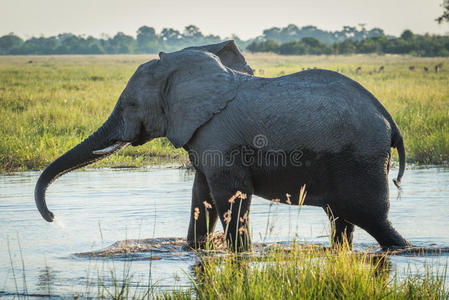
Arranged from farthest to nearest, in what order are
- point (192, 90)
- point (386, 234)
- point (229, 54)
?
point (229, 54) → point (192, 90) → point (386, 234)

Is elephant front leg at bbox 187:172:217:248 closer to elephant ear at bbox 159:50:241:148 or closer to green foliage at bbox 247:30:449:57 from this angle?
elephant ear at bbox 159:50:241:148

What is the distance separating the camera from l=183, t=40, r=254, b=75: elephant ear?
5.85 m

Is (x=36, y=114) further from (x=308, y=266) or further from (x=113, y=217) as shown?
(x=308, y=266)

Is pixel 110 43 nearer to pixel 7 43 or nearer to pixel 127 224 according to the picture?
pixel 7 43

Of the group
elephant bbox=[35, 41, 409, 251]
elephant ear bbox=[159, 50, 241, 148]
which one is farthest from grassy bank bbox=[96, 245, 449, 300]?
elephant ear bbox=[159, 50, 241, 148]

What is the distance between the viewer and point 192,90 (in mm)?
5367

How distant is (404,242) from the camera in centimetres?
526

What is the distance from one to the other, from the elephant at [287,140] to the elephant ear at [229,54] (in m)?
0.36

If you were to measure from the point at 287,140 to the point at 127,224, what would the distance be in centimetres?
214

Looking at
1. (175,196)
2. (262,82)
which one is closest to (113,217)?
(175,196)

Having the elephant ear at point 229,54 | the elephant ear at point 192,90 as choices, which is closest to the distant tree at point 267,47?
the elephant ear at point 229,54

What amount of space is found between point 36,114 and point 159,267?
8.18 m

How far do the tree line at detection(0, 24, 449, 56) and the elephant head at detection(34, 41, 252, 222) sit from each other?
2253 inches

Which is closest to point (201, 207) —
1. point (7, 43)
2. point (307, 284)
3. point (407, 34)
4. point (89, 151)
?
point (89, 151)
